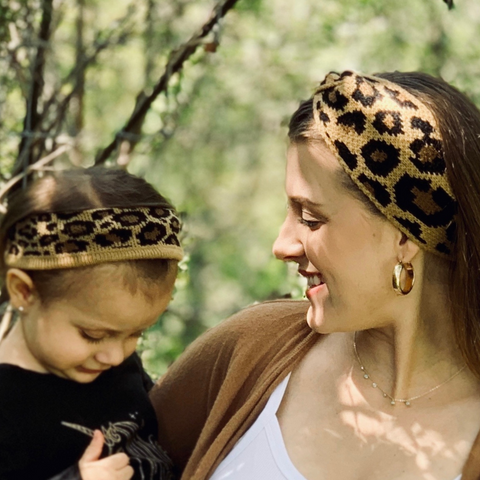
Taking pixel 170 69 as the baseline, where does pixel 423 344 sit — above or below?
below

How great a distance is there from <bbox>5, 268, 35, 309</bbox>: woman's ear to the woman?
629 millimetres

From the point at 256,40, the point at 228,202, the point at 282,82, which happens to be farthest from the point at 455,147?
the point at 228,202

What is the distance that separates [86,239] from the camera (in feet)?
7.66

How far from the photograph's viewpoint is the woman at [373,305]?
210cm

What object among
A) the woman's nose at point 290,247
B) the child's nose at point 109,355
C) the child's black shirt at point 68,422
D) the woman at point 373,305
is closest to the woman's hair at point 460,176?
the woman at point 373,305

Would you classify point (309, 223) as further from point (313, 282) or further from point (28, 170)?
point (28, 170)

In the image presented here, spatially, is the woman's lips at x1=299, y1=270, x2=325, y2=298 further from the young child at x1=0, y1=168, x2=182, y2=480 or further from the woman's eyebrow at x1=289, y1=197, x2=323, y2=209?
the young child at x1=0, y1=168, x2=182, y2=480

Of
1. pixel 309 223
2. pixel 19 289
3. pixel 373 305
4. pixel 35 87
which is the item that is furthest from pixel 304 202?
pixel 35 87

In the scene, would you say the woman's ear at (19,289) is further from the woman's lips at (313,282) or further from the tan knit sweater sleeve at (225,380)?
the woman's lips at (313,282)

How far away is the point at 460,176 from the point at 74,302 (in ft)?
3.66

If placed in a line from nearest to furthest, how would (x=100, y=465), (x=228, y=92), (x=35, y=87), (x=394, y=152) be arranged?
(x=394, y=152), (x=100, y=465), (x=35, y=87), (x=228, y=92)

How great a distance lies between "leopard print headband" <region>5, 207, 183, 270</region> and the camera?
2.34m

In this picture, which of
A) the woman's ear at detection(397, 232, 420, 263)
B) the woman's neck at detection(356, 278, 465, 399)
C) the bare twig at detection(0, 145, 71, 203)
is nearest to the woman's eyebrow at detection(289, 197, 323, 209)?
the woman's ear at detection(397, 232, 420, 263)

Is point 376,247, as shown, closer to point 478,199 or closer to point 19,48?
point 478,199
